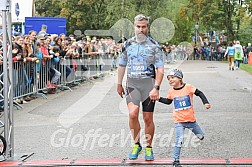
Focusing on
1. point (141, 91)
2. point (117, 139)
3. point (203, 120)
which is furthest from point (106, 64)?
point (141, 91)

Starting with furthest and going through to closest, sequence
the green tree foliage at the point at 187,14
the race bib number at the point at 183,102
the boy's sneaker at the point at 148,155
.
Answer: the green tree foliage at the point at 187,14 → the boy's sneaker at the point at 148,155 → the race bib number at the point at 183,102

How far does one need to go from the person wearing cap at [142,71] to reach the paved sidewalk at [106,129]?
70 centimetres

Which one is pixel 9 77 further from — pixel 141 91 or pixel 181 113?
pixel 181 113

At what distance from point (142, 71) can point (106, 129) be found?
3.01 meters

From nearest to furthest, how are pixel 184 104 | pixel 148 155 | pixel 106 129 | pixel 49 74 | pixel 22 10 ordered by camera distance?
pixel 184 104, pixel 148 155, pixel 106 129, pixel 49 74, pixel 22 10

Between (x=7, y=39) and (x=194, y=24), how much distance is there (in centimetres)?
5392

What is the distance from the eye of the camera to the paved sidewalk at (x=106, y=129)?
7.89 m

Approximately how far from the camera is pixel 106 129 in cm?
985

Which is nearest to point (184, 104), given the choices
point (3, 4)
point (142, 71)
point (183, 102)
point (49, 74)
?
point (183, 102)

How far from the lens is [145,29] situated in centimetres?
702

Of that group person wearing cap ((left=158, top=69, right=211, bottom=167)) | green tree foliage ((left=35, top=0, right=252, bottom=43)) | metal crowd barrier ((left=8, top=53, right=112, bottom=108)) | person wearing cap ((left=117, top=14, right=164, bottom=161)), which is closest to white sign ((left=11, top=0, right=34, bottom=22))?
metal crowd barrier ((left=8, top=53, right=112, bottom=108))

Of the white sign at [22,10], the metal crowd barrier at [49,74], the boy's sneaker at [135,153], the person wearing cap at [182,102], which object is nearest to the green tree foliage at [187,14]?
the white sign at [22,10]

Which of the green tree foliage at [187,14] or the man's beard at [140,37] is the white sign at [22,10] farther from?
the green tree foliage at [187,14]

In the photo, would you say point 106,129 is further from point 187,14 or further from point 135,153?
point 187,14
